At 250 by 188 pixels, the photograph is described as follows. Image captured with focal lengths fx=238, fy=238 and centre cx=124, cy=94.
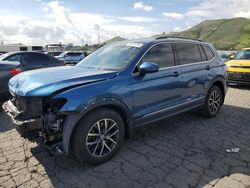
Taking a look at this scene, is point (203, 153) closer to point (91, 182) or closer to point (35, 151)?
point (91, 182)

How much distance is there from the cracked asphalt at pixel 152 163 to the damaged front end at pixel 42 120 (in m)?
0.57

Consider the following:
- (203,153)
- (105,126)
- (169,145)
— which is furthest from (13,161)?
(203,153)

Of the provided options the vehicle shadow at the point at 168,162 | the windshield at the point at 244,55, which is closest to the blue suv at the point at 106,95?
the vehicle shadow at the point at 168,162

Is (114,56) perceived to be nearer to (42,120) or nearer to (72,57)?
(42,120)

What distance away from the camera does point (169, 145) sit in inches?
169

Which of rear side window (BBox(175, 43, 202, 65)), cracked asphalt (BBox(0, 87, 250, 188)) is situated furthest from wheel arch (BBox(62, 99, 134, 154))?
rear side window (BBox(175, 43, 202, 65))

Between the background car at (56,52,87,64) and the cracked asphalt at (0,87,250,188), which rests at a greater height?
the background car at (56,52,87,64)

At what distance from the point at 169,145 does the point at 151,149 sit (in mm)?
381

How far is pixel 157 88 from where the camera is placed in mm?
4180

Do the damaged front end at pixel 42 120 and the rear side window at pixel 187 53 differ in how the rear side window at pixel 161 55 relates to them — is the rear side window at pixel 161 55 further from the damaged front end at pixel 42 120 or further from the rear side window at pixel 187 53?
the damaged front end at pixel 42 120

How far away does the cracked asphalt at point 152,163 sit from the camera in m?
3.18

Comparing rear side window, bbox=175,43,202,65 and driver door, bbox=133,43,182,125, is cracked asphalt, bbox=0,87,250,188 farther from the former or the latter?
rear side window, bbox=175,43,202,65

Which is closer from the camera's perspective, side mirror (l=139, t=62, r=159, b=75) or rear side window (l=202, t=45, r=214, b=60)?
side mirror (l=139, t=62, r=159, b=75)

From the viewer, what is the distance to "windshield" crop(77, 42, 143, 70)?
4.04 m
